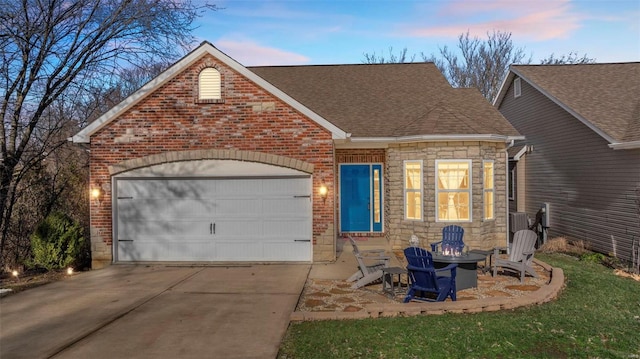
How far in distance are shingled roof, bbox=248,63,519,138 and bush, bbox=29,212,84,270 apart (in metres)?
6.40

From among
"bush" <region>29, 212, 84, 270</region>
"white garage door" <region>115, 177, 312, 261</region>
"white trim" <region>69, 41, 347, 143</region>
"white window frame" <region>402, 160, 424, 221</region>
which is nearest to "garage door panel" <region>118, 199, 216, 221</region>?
"white garage door" <region>115, 177, 312, 261</region>

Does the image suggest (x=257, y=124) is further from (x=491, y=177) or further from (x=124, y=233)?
(x=491, y=177)

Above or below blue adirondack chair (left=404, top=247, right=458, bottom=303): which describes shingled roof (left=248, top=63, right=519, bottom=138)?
above

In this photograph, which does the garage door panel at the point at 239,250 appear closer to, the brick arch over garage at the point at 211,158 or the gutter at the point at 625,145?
the brick arch over garage at the point at 211,158

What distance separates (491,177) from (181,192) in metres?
8.56

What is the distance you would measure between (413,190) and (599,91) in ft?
26.5

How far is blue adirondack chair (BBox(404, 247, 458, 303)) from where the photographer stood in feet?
22.1

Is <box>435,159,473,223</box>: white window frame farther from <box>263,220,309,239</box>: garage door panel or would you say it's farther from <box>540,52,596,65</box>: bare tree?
<box>540,52,596,65</box>: bare tree

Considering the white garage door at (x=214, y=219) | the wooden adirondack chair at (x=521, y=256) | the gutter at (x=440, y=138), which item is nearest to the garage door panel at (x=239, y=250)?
the white garage door at (x=214, y=219)

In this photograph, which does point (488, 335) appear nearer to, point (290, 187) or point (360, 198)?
point (290, 187)

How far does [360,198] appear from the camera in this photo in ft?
45.7

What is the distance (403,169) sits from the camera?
12.4 metres

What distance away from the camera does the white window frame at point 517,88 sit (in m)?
17.8

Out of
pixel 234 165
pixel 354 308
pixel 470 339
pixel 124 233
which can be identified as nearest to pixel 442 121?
pixel 234 165
